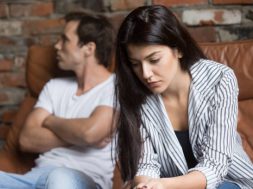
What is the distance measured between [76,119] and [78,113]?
9 centimetres

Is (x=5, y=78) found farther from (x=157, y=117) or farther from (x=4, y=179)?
(x=157, y=117)

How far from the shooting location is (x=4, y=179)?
179 cm

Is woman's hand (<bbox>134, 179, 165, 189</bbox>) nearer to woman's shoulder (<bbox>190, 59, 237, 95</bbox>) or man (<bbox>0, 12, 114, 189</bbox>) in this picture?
woman's shoulder (<bbox>190, 59, 237, 95</bbox>)

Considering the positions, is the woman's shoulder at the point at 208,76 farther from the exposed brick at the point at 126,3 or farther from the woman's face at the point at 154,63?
the exposed brick at the point at 126,3

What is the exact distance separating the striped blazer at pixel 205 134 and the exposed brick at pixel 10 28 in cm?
117

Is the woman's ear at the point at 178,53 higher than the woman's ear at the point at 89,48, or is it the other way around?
the woman's ear at the point at 178,53

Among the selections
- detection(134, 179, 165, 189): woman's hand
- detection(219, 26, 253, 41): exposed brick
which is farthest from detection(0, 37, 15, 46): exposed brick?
detection(134, 179, 165, 189): woman's hand

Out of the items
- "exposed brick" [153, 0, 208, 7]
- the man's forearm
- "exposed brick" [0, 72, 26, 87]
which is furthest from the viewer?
"exposed brick" [0, 72, 26, 87]

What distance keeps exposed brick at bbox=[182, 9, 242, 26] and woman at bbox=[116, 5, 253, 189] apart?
0.74 metres

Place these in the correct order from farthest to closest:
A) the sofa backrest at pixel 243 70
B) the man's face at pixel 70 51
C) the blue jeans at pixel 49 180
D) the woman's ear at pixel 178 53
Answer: the man's face at pixel 70 51, the sofa backrest at pixel 243 70, the blue jeans at pixel 49 180, the woman's ear at pixel 178 53

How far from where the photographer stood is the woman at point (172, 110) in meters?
1.33

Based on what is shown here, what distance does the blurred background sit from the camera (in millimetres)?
2193

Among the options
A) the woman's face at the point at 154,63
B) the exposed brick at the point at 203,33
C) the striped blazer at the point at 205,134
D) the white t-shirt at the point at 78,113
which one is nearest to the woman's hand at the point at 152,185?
the striped blazer at the point at 205,134

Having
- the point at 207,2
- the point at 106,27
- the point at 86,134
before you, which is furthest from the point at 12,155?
the point at 207,2
